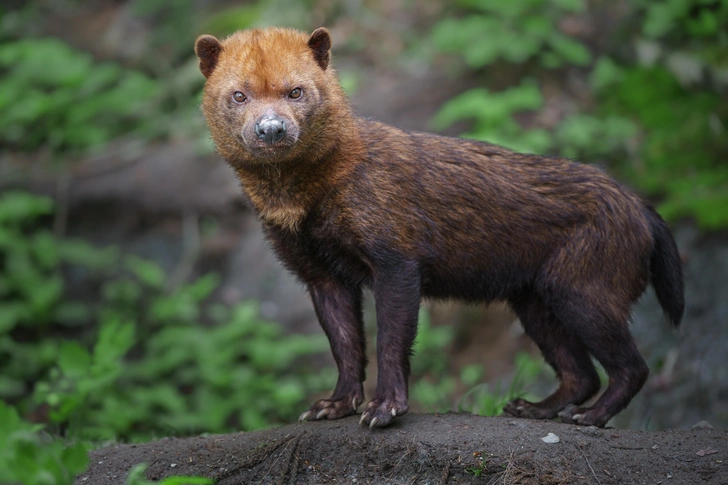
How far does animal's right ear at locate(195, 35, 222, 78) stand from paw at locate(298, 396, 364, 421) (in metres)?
2.21

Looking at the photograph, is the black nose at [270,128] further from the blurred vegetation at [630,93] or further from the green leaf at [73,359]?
the blurred vegetation at [630,93]

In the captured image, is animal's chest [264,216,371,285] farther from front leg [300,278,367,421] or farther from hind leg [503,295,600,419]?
hind leg [503,295,600,419]

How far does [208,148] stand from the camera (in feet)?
34.0

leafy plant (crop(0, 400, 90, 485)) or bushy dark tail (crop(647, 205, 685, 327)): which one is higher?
leafy plant (crop(0, 400, 90, 485))

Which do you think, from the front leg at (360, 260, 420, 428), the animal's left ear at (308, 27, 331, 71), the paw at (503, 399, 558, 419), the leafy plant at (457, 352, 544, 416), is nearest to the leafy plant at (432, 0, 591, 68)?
the leafy plant at (457, 352, 544, 416)

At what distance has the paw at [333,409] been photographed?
495cm

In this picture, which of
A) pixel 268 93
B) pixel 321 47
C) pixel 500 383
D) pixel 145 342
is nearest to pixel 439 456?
pixel 268 93

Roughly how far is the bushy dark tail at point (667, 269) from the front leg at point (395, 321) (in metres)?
1.77

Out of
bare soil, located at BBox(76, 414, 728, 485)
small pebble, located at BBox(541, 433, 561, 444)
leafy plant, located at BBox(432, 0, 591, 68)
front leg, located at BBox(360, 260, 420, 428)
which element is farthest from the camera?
leafy plant, located at BBox(432, 0, 591, 68)

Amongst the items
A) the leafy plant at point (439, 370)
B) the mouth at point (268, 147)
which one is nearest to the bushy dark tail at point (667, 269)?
the mouth at point (268, 147)

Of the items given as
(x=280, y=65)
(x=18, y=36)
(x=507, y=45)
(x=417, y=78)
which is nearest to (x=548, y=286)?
(x=280, y=65)

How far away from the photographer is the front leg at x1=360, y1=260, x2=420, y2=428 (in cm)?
465

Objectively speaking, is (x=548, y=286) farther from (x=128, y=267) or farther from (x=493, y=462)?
(x=128, y=267)

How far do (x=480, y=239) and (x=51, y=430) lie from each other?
3.52 meters
